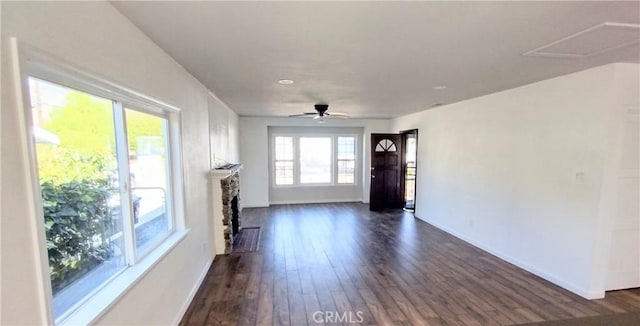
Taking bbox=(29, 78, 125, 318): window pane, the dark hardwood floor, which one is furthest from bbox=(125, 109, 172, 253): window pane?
the dark hardwood floor

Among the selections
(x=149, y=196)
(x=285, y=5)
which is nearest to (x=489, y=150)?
(x=285, y=5)

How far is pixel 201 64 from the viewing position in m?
2.59

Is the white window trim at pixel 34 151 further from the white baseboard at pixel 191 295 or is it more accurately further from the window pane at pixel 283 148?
the window pane at pixel 283 148

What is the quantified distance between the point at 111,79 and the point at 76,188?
613mm

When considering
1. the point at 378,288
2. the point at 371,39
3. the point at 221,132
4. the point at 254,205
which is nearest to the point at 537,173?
the point at 378,288

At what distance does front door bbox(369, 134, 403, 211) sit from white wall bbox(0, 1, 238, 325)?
488cm

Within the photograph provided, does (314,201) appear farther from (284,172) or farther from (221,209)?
(221,209)

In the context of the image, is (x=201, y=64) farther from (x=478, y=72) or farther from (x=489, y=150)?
(x=489, y=150)

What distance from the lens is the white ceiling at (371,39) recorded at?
5.10 ft

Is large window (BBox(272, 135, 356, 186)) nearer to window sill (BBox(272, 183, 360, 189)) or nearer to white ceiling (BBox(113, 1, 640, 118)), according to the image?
window sill (BBox(272, 183, 360, 189))

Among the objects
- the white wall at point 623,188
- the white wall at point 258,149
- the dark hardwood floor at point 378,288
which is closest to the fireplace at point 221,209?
the dark hardwood floor at point 378,288

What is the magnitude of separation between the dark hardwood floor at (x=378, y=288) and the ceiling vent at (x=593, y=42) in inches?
92.2

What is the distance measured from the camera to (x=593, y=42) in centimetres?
209

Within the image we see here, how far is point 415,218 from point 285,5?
18.9 feet
